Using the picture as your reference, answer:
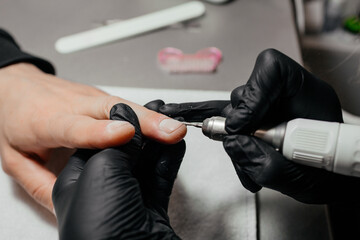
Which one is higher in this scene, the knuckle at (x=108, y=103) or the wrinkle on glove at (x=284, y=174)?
the knuckle at (x=108, y=103)

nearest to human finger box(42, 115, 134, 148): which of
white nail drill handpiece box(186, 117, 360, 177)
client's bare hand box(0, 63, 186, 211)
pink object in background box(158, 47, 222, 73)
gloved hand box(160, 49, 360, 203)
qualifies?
client's bare hand box(0, 63, 186, 211)

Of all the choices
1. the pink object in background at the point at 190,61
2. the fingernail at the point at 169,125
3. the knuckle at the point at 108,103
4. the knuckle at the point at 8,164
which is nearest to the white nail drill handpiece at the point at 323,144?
the fingernail at the point at 169,125

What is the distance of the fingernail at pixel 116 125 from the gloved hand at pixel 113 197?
1.3 inches

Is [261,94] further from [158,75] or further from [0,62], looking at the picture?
[0,62]

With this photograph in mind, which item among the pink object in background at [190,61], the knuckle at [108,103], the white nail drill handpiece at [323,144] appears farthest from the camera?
the pink object in background at [190,61]

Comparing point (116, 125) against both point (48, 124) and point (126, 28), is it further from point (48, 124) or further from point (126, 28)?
point (126, 28)

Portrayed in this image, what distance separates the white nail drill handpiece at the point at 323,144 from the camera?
1.45 feet

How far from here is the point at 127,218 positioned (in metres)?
0.47

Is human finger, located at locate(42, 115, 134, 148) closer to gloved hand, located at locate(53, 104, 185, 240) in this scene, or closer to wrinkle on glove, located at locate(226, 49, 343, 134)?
gloved hand, located at locate(53, 104, 185, 240)

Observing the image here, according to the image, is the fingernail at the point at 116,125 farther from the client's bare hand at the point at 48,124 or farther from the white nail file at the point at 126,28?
the white nail file at the point at 126,28

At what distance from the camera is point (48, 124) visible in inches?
24.3

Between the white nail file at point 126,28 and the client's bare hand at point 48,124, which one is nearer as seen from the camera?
the client's bare hand at point 48,124

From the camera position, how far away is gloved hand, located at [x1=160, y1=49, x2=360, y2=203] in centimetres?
51

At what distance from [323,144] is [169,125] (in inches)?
9.2
